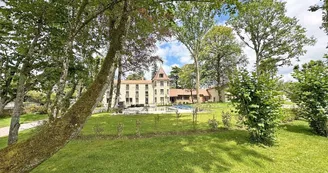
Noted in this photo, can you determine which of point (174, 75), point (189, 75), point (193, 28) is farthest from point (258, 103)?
point (174, 75)

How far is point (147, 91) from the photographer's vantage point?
5009 centimetres

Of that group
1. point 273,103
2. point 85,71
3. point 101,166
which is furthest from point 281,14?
point 101,166

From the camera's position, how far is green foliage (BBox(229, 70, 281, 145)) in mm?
6504

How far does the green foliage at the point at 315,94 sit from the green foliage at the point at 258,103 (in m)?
2.45

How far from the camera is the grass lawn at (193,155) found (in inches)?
195

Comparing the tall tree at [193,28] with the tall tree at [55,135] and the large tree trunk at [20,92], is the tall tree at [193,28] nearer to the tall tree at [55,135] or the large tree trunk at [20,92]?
the large tree trunk at [20,92]

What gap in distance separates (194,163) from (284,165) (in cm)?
267

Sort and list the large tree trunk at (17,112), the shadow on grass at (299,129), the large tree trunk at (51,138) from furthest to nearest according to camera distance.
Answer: the shadow on grass at (299,129)
the large tree trunk at (17,112)
the large tree trunk at (51,138)

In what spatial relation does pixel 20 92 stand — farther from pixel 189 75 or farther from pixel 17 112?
pixel 189 75

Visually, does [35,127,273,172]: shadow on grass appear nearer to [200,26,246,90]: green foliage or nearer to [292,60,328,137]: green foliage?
[292,60,328,137]: green foliage

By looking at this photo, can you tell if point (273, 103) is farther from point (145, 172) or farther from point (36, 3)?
point (36, 3)

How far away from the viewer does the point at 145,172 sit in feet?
15.3

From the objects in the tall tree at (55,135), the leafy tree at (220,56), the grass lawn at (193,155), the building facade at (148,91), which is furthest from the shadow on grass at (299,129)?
the building facade at (148,91)

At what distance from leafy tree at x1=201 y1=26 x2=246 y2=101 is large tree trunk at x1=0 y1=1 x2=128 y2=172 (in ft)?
111
